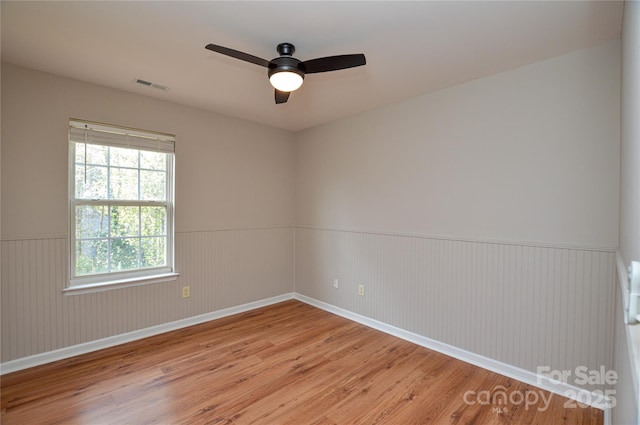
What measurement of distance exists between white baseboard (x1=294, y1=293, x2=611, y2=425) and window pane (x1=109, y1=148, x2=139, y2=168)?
10.0ft

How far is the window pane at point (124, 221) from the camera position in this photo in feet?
10.3

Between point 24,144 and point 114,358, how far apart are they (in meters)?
2.07

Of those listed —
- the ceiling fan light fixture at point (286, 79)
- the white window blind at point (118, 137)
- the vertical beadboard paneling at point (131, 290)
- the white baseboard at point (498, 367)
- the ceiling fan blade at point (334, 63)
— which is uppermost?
the ceiling fan blade at point (334, 63)

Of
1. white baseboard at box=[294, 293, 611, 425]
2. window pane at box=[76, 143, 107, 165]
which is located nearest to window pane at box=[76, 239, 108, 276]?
window pane at box=[76, 143, 107, 165]

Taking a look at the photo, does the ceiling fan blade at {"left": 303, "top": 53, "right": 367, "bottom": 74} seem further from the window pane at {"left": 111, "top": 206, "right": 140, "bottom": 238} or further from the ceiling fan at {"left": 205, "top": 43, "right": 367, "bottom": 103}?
the window pane at {"left": 111, "top": 206, "right": 140, "bottom": 238}

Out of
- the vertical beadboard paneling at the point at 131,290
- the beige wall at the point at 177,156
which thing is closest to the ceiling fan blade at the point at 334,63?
the beige wall at the point at 177,156

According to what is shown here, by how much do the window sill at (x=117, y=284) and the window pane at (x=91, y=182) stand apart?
0.86m

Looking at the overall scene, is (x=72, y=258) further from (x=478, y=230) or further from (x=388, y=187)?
(x=478, y=230)

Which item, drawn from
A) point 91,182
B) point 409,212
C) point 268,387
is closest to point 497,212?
point 409,212

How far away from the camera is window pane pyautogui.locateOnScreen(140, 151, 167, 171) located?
3.32 m

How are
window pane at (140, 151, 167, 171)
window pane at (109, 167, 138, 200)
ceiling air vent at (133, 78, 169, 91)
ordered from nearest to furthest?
ceiling air vent at (133, 78, 169, 91), window pane at (109, 167, 138, 200), window pane at (140, 151, 167, 171)

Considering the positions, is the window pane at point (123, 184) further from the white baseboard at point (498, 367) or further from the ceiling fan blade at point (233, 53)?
the white baseboard at point (498, 367)

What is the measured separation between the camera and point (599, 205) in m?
2.18

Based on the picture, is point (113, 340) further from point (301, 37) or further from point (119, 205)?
point (301, 37)
